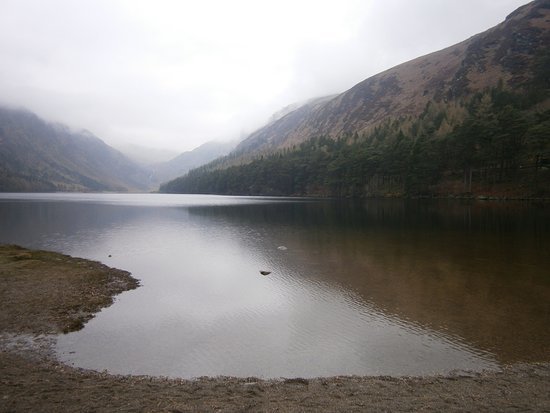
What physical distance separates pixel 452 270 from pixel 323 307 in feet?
48.3

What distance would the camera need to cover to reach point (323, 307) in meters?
22.7

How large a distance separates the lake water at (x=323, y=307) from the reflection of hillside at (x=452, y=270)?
0.40 feet

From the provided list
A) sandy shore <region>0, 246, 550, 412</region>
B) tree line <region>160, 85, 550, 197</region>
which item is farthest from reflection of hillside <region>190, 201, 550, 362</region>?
tree line <region>160, 85, 550, 197</region>

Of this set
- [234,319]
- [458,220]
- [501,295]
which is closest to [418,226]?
[458,220]

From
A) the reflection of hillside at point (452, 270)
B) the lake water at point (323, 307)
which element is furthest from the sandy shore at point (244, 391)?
the reflection of hillside at point (452, 270)

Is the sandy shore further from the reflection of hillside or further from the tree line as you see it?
the tree line

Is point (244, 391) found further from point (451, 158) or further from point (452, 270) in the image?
point (451, 158)

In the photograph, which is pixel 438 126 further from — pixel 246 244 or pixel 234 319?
pixel 234 319

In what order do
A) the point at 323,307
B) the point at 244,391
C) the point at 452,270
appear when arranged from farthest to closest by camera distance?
the point at 452,270 → the point at 323,307 → the point at 244,391

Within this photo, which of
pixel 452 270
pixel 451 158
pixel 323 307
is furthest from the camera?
pixel 451 158

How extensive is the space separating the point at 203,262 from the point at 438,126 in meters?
144

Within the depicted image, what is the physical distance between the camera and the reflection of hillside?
18.9 m

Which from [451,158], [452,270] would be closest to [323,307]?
[452,270]

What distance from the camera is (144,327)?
19.8 m
